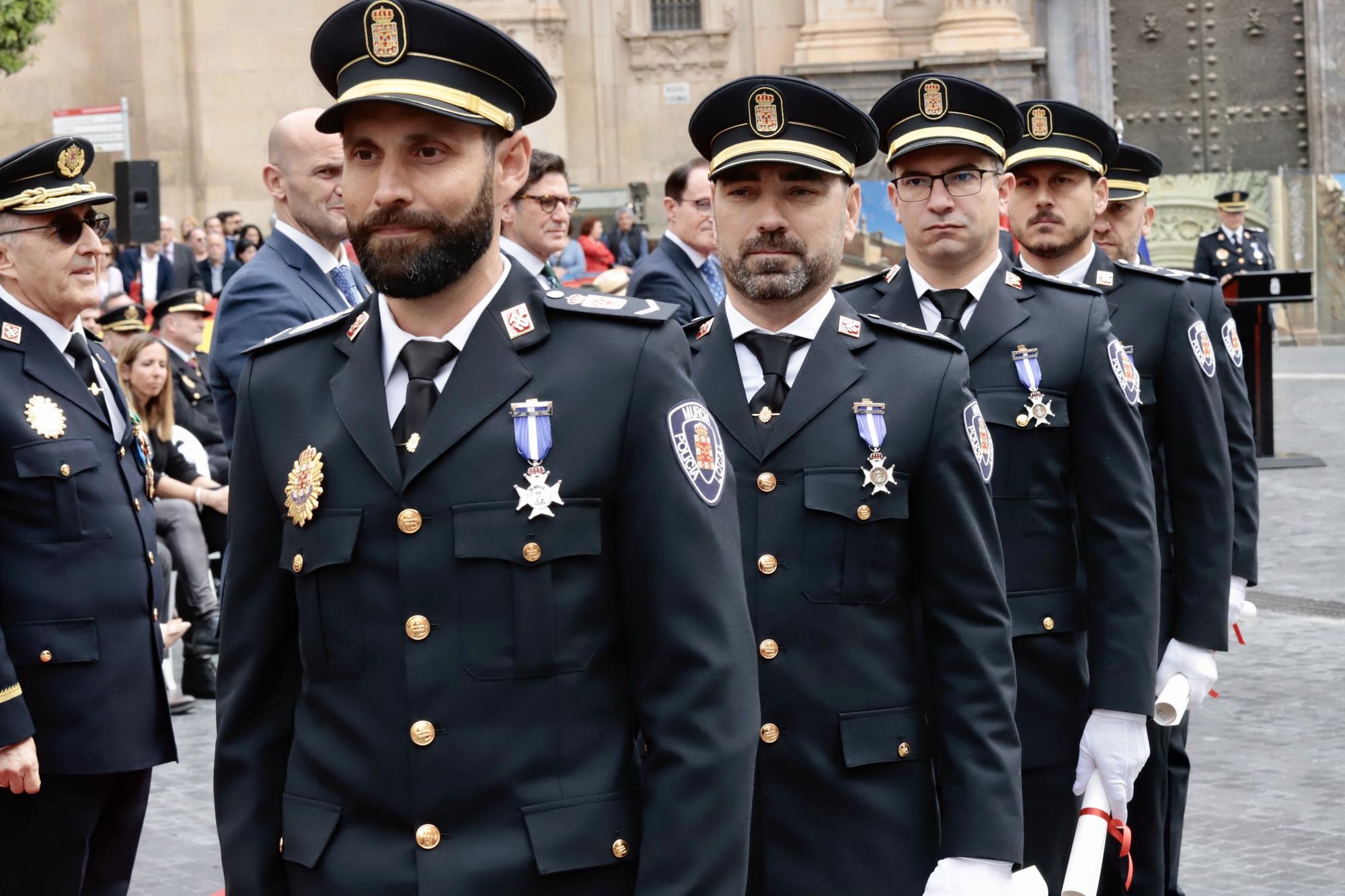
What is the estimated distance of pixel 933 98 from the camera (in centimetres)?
464

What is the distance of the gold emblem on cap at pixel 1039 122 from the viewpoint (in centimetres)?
559

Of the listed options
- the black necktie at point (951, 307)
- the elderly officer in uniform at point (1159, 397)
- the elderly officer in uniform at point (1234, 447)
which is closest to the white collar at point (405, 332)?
the black necktie at point (951, 307)

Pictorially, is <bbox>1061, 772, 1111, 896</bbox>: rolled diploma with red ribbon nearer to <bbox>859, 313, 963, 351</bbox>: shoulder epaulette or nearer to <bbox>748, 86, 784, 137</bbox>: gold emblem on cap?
<bbox>859, 313, 963, 351</bbox>: shoulder epaulette

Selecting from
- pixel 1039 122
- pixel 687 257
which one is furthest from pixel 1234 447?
pixel 687 257

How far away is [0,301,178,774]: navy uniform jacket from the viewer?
4641 mm

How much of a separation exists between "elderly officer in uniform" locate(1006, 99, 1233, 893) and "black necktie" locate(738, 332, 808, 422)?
1.52 m

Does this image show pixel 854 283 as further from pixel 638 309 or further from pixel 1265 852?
pixel 1265 852

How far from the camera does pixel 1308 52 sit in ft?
86.0

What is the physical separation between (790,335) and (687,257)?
3.40 m

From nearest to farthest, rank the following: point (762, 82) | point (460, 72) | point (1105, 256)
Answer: point (460, 72) < point (762, 82) < point (1105, 256)

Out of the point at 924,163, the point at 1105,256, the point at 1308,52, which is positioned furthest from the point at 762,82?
the point at 1308,52

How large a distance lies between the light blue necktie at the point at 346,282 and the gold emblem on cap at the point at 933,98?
1.66 m

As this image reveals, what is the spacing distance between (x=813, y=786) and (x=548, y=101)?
1.40 metres

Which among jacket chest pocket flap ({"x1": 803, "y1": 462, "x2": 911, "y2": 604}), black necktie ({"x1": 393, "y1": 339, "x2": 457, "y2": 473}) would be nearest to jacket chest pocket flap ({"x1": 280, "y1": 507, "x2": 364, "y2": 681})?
black necktie ({"x1": 393, "y1": 339, "x2": 457, "y2": 473})
